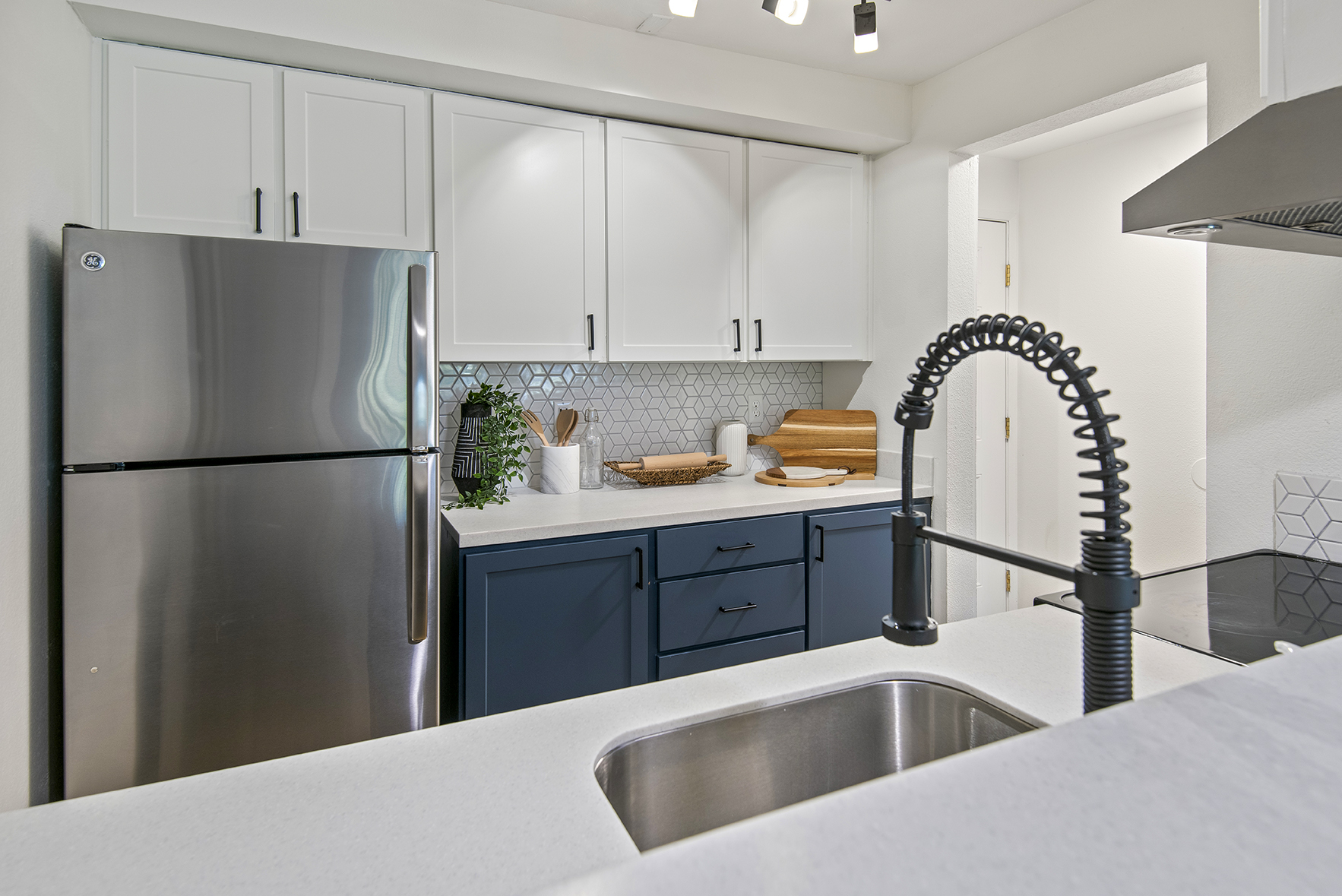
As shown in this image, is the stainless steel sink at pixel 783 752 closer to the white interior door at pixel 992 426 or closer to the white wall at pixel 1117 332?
the white wall at pixel 1117 332

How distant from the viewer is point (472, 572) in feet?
6.78

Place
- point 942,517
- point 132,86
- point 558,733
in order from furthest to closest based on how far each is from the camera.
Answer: point 942,517
point 132,86
point 558,733

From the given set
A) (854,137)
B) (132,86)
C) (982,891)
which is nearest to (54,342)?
(132,86)

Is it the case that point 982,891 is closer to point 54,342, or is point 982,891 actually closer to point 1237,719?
point 1237,719

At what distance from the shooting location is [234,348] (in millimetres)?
1731

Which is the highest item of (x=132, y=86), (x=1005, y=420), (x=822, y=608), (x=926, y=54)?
(x=926, y=54)

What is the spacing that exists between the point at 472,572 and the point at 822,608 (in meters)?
1.24

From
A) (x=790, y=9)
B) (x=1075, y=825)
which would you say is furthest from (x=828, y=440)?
(x=1075, y=825)

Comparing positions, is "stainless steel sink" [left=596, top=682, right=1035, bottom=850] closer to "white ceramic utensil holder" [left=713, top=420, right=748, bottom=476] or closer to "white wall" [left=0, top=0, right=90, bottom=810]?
"white wall" [left=0, top=0, right=90, bottom=810]

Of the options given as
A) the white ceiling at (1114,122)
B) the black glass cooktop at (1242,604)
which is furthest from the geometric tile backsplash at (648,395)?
the black glass cooktop at (1242,604)

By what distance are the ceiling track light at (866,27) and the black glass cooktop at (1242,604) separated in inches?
59.5

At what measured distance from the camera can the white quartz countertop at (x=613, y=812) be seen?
1.07 ft

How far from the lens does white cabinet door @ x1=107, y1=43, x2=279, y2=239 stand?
1.95 metres

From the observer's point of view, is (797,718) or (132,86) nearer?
(797,718)
